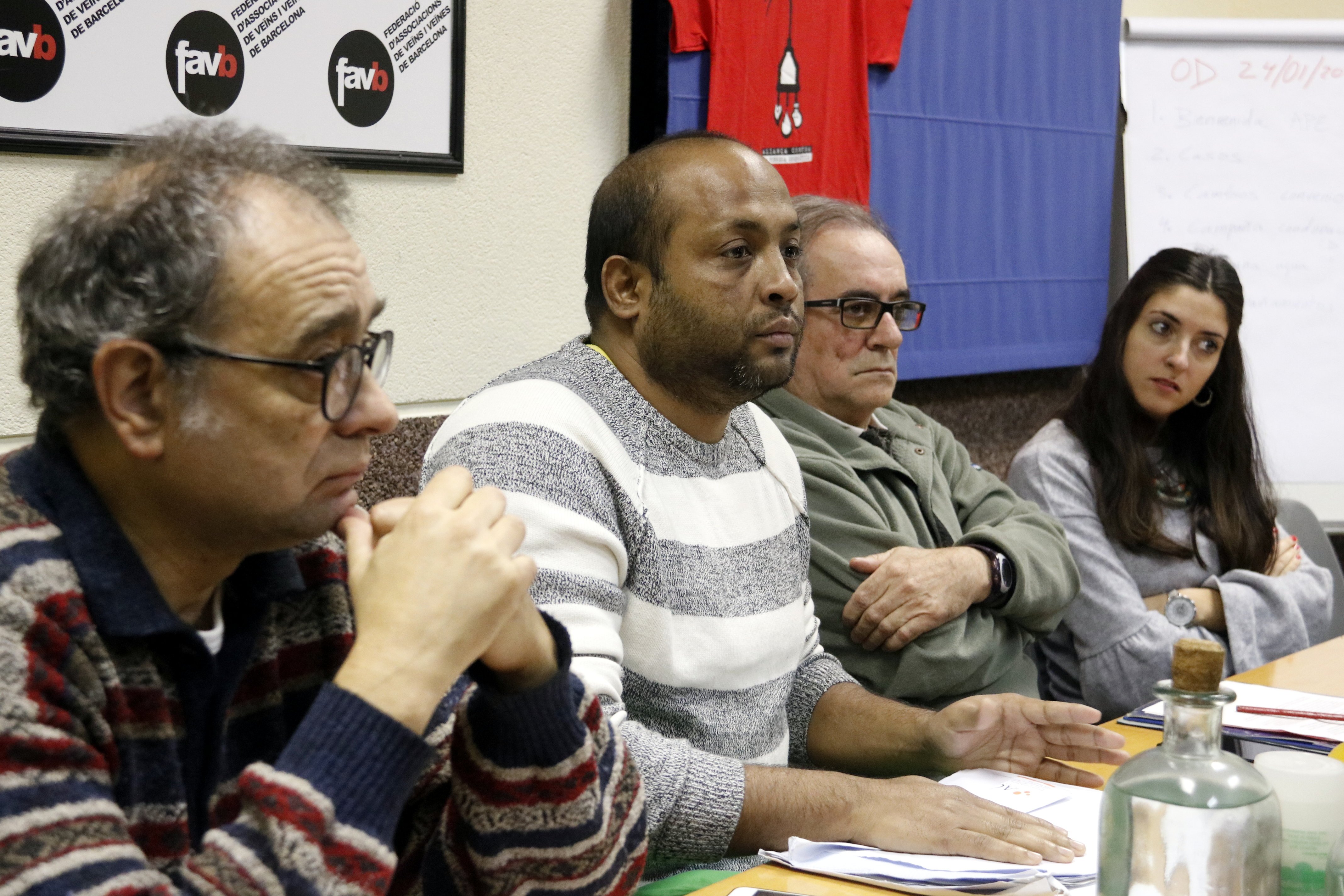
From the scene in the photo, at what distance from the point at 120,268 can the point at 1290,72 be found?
12.4 ft

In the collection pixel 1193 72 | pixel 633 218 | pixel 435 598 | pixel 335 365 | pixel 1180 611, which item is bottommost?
pixel 1180 611

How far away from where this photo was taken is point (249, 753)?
104 cm

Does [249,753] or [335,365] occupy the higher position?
[335,365]

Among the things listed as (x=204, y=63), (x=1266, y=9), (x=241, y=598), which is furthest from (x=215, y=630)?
(x=1266, y=9)

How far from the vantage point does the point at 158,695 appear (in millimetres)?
935

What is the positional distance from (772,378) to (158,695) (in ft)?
3.26

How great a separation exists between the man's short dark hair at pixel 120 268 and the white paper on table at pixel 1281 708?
1.25 m

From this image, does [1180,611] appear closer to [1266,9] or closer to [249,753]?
[249,753]

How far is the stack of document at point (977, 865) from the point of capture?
1.17 meters

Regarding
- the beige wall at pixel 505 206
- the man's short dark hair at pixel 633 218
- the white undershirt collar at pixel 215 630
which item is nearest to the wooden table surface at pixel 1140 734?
the white undershirt collar at pixel 215 630

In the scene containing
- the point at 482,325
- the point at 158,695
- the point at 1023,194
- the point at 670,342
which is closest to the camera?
the point at 158,695

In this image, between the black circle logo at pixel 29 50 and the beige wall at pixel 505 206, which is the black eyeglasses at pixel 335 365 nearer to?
the black circle logo at pixel 29 50

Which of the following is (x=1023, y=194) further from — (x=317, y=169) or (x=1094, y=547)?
(x=317, y=169)

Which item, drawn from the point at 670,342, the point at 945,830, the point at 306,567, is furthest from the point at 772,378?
the point at 306,567
